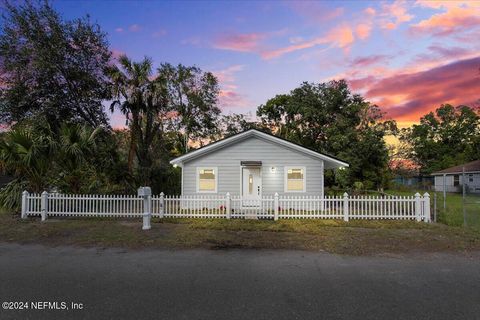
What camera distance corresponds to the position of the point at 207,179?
→ 16703 mm

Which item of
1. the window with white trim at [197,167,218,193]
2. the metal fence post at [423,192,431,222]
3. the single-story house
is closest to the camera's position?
the metal fence post at [423,192,431,222]

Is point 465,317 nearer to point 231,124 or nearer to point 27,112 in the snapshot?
point 27,112

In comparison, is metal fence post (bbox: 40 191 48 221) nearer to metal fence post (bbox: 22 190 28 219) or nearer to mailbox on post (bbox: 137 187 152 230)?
metal fence post (bbox: 22 190 28 219)

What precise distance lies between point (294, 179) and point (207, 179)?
4372mm

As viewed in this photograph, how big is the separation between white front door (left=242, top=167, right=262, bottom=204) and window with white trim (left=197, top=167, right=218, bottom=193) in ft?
4.80

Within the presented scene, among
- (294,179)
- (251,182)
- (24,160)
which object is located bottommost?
(251,182)

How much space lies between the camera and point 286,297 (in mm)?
4820

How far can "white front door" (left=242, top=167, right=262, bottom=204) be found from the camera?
16.7 m

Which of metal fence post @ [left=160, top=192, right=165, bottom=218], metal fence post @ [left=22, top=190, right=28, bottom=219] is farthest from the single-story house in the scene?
metal fence post @ [left=22, top=190, right=28, bottom=219]

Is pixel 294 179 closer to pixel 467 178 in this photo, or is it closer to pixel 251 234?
pixel 251 234

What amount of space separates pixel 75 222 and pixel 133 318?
917 cm

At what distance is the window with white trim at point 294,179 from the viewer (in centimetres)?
1645

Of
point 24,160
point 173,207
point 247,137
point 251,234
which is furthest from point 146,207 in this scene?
point 247,137

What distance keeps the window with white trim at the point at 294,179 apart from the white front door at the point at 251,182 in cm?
135
